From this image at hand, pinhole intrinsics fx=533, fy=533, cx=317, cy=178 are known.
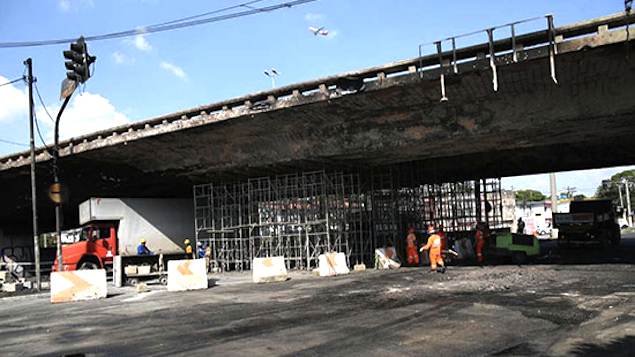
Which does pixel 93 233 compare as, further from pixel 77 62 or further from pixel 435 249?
pixel 435 249

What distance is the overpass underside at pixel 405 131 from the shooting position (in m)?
14.9

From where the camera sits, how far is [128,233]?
25.5m

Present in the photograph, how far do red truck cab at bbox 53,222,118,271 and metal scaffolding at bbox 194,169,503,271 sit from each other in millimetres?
4604

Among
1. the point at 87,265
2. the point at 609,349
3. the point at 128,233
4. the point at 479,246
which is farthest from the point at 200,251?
the point at 609,349

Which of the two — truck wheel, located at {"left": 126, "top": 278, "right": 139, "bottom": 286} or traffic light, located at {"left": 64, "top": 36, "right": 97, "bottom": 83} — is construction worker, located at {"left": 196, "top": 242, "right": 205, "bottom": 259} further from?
traffic light, located at {"left": 64, "top": 36, "right": 97, "bottom": 83}

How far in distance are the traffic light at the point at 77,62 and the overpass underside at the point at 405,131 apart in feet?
18.4

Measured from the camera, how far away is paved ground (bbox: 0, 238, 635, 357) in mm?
7594

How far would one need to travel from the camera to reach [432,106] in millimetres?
17016

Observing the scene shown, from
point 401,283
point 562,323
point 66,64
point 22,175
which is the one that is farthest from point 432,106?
point 22,175

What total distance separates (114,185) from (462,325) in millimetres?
25100

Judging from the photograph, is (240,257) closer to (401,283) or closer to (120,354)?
(401,283)

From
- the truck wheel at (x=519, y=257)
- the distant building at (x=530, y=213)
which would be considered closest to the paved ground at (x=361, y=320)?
the truck wheel at (x=519, y=257)

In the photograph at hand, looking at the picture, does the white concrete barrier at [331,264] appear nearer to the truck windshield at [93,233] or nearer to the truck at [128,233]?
the truck at [128,233]

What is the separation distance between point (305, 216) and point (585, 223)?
48.8 feet
